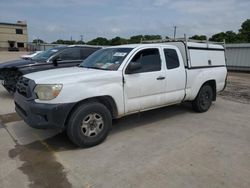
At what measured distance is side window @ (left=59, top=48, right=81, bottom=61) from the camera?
866cm

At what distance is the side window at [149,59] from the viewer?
4.88 meters

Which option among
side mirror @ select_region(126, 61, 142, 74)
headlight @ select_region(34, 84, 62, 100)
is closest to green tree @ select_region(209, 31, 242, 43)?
side mirror @ select_region(126, 61, 142, 74)

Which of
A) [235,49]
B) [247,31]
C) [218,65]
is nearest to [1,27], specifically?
[247,31]

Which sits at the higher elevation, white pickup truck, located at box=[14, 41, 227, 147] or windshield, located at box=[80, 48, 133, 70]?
windshield, located at box=[80, 48, 133, 70]

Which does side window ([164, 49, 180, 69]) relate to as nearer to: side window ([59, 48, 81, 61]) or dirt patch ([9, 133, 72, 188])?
dirt patch ([9, 133, 72, 188])

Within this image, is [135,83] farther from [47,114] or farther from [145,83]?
[47,114]

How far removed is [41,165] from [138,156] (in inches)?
58.7

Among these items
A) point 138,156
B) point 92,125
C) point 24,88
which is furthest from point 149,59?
point 24,88

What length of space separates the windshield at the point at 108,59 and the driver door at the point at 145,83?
224mm

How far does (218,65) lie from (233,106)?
147 cm

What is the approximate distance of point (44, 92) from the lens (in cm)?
389

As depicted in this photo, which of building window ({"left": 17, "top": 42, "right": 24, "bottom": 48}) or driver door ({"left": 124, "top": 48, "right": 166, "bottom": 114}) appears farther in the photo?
building window ({"left": 17, "top": 42, "right": 24, "bottom": 48})

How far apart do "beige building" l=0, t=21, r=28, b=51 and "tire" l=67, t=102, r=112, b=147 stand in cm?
7587

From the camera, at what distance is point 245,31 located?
141ft
